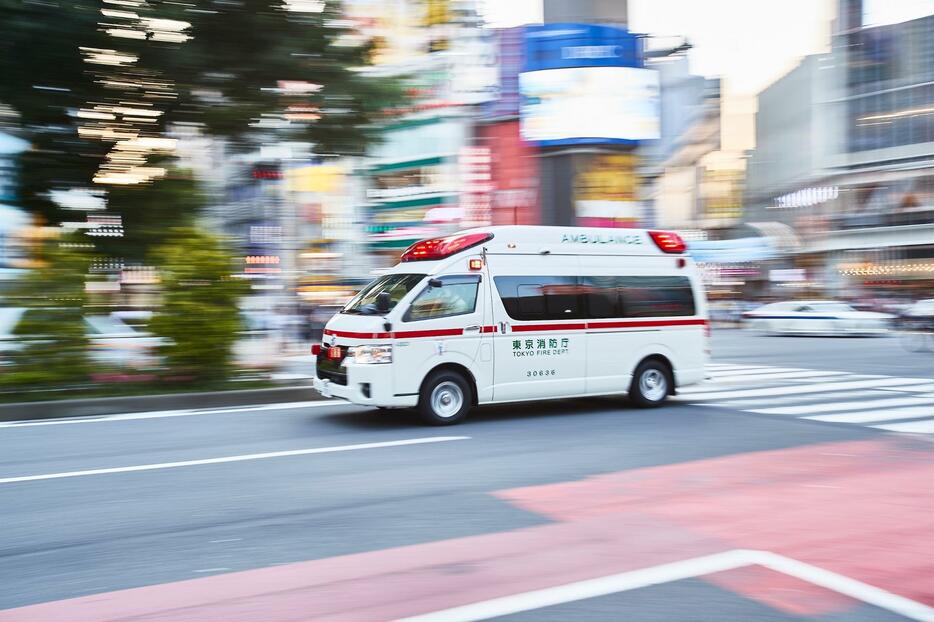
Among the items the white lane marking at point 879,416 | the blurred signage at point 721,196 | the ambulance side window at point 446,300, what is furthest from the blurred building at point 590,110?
the blurred signage at point 721,196

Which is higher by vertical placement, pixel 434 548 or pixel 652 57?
pixel 652 57

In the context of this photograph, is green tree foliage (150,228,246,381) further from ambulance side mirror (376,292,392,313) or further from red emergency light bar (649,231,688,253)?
red emergency light bar (649,231,688,253)

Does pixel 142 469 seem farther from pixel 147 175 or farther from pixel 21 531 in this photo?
pixel 147 175

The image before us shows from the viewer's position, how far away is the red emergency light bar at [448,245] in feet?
35.4

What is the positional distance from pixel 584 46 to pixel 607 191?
16.9 ft

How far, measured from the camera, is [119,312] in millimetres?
13516

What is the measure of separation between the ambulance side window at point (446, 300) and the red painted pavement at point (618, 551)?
3561mm

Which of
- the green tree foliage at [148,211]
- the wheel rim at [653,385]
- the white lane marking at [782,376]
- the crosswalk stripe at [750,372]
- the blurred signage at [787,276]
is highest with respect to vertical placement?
the blurred signage at [787,276]

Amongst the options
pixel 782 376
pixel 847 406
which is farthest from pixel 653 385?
pixel 782 376

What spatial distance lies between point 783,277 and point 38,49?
196 ft

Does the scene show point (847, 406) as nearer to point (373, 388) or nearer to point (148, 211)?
point (373, 388)

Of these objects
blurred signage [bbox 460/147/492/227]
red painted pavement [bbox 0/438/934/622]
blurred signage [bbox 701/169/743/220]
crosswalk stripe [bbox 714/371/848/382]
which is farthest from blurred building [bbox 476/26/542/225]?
blurred signage [bbox 701/169/743/220]

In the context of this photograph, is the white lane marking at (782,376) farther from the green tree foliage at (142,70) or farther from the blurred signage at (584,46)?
the blurred signage at (584,46)

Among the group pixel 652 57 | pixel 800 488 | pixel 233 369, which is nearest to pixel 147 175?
pixel 800 488
